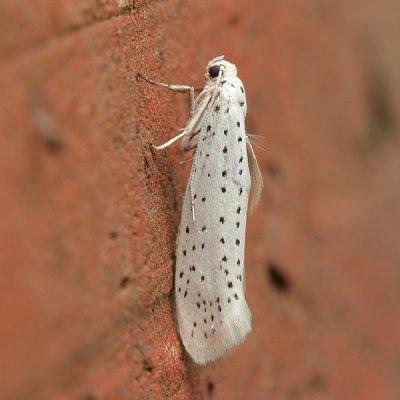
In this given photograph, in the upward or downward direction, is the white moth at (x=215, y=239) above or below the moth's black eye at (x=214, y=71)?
below

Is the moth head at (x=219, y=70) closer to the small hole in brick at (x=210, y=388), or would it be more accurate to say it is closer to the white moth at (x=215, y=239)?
the white moth at (x=215, y=239)

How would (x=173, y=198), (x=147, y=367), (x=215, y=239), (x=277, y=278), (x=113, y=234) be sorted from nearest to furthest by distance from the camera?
(x=113, y=234), (x=147, y=367), (x=215, y=239), (x=173, y=198), (x=277, y=278)

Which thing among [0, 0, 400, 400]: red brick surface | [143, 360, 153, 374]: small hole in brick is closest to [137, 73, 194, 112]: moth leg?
[0, 0, 400, 400]: red brick surface

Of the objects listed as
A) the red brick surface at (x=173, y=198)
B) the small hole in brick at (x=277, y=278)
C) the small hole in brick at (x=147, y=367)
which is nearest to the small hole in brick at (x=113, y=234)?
the red brick surface at (x=173, y=198)

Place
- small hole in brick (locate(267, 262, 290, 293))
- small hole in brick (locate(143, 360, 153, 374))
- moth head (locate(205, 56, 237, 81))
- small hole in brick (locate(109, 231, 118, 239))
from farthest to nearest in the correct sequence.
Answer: small hole in brick (locate(267, 262, 290, 293)) < moth head (locate(205, 56, 237, 81)) < small hole in brick (locate(143, 360, 153, 374)) < small hole in brick (locate(109, 231, 118, 239))

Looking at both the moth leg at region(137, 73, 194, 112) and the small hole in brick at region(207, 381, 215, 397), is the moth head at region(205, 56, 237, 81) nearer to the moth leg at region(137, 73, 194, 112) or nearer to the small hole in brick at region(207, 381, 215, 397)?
the moth leg at region(137, 73, 194, 112)

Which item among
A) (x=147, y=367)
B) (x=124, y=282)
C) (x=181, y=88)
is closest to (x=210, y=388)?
(x=147, y=367)

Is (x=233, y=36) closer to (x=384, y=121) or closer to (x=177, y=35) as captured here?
(x=177, y=35)

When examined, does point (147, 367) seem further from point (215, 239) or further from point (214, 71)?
point (214, 71)
